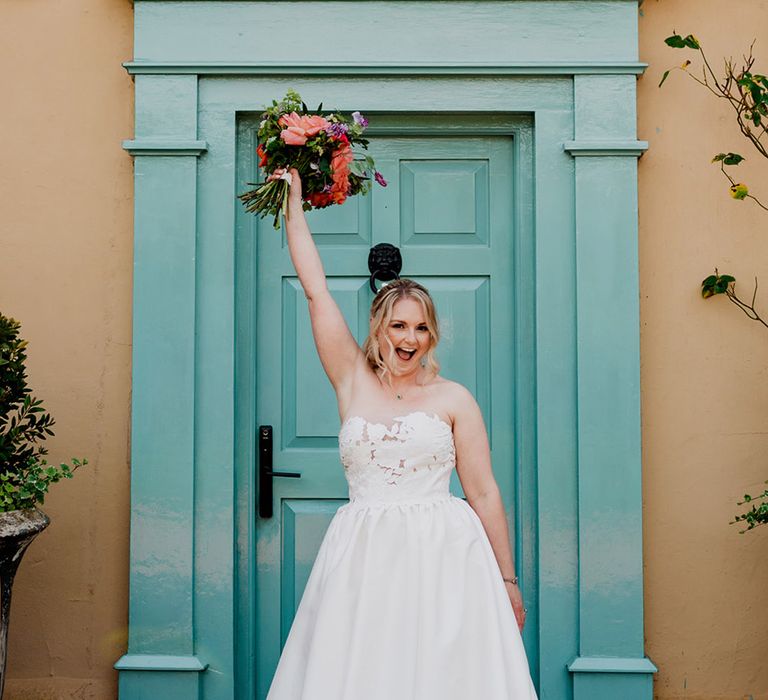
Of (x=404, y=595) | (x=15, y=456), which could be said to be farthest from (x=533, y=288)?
(x=15, y=456)

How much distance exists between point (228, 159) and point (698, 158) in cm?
186

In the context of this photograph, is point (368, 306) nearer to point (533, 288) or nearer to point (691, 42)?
point (533, 288)

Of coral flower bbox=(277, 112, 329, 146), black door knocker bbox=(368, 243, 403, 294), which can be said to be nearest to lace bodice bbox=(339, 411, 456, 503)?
coral flower bbox=(277, 112, 329, 146)

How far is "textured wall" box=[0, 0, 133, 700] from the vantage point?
404 cm

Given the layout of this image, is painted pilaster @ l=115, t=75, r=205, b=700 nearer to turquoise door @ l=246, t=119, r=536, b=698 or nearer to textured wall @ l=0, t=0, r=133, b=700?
textured wall @ l=0, t=0, r=133, b=700

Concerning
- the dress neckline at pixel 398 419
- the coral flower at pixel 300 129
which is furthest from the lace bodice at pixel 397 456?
the coral flower at pixel 300 129

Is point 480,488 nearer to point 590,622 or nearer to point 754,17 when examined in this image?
point 590,622

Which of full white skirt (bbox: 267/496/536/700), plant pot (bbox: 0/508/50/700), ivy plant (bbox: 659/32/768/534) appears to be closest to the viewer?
full white skirt (bbox: 267/496/536/700)

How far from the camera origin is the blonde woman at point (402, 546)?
9.70ft

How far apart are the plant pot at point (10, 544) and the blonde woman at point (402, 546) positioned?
0.97 metres

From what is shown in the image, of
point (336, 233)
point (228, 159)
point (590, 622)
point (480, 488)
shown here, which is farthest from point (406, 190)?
point (590, 622)

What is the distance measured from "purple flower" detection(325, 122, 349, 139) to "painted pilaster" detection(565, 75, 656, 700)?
3.97 feet

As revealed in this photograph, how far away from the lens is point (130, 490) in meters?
4.02

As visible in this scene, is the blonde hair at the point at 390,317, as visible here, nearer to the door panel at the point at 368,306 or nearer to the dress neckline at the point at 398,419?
the dress neckline at the point at 398,419
